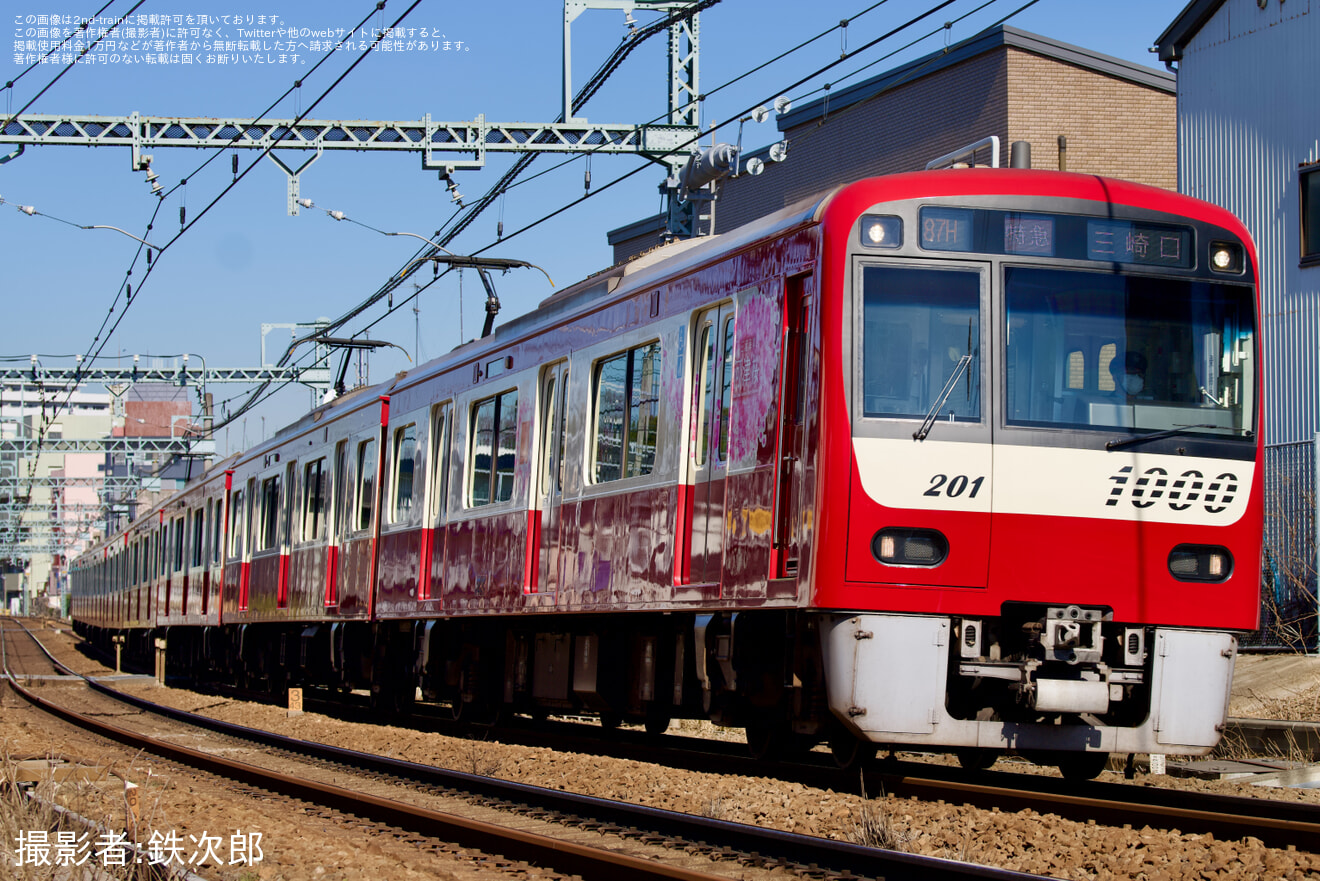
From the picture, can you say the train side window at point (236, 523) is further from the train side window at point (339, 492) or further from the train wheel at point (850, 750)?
the train wheel at point (850, 750)

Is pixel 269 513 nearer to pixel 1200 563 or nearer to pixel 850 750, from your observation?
pixel 850 750

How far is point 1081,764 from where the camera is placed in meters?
9.05

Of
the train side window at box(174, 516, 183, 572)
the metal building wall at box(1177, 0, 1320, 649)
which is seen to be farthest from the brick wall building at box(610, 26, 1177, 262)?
the train side window at box(174, 516, 183, 572)

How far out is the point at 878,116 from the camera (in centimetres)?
2880

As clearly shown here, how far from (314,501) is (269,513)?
301cm

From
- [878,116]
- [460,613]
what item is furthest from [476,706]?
[878,116]

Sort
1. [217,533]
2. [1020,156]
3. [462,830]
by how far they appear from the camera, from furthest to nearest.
Result: [217,533] < [1020,156] < [462,830]

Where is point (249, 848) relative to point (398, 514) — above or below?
below

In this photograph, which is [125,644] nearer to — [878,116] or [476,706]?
[878,116]

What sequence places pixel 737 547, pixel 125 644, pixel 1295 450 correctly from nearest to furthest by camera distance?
pixel 737 547
pixel 1295 450
pixel 125 644

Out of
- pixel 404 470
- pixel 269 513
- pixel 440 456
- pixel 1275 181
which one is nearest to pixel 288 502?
pixel 269 513

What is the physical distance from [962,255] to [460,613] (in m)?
7.18

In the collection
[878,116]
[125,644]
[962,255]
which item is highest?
[878,116]

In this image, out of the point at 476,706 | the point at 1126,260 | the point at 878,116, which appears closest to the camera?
the point at 1126,260
